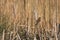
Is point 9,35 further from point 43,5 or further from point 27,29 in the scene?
point 43,5

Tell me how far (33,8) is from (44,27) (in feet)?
0.63

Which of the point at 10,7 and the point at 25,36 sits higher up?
the point at 10,7

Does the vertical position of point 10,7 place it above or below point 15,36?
above

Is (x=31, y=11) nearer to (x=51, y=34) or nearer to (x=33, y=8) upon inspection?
(x=33, y=8)

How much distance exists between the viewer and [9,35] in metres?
3.06

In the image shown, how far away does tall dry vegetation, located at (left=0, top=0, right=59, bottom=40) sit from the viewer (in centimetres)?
307

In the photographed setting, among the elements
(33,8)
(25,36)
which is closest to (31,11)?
(33,8)

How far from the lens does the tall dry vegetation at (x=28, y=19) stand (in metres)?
3.07

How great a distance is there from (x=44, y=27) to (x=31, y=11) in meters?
0.18

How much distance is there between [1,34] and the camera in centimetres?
305

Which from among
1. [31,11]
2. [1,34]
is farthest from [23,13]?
[1,34]

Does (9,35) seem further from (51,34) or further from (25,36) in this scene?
(51,34)

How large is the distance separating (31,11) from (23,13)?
0.07 m

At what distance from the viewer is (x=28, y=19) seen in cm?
312
